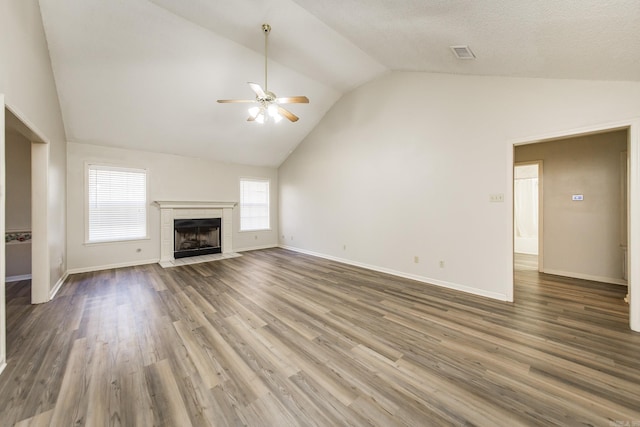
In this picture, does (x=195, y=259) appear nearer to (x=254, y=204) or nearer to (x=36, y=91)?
(x=254, y=204)

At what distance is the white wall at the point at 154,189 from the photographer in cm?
466

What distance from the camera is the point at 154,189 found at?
218 inches

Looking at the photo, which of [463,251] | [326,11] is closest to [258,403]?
[463,251]

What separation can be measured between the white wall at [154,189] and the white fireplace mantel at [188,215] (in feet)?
0.41

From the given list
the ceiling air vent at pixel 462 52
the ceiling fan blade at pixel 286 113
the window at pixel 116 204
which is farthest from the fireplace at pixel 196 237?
the ceiling air vent at pixel 462 52

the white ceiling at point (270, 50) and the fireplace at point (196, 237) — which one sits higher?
the white ceiling at point (270, 50)

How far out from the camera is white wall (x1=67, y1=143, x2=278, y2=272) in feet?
15.3

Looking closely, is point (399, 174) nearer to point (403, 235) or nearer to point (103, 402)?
point (403, 235)

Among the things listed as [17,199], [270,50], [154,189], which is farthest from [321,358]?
[17,199]

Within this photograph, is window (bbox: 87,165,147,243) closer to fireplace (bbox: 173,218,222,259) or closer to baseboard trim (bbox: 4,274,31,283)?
fireplace (bbox: 173,218,222,259)

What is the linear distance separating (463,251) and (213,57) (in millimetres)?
4965

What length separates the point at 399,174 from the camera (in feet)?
14.4

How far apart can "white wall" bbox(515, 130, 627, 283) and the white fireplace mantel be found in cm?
704

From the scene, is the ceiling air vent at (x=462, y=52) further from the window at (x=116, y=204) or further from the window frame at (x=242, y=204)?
the window at (x=116, y=204)
